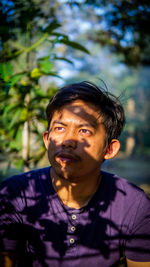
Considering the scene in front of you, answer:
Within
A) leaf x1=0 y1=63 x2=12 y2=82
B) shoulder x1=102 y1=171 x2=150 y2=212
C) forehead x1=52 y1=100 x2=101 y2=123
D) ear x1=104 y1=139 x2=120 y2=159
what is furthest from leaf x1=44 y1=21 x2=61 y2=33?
shoulder x1=102 y1=171 x2=150 y2=212

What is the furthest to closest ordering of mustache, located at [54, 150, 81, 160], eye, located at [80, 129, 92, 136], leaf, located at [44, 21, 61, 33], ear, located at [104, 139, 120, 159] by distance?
leaf, located at [44, 21, 61, 33] < ear, located at [104, 139, 120, 159] < eye, located at [80, 129, 92, 136] < mustache, located at [54, 150, 81, 160]

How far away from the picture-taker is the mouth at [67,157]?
1394 mm

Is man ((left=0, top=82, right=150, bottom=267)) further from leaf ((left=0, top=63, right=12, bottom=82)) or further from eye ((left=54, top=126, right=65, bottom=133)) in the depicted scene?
leaf ((left=0, top=63, right=12, bottom=82))

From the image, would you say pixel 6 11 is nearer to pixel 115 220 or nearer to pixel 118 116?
pixel 118 116

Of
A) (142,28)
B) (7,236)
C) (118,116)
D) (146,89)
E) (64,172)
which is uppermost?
(146,89)

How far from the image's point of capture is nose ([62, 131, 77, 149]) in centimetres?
141

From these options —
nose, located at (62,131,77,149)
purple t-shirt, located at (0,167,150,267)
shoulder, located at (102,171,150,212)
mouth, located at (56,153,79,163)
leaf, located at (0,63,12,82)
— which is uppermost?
leaf, located at (0,63,12,82)

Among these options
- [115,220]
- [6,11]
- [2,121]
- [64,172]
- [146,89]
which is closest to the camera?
[64,172]

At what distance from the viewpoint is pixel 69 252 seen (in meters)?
1.45

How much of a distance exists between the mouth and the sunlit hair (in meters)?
0.37

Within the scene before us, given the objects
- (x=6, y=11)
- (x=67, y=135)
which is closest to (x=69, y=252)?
(x=67, y=135)

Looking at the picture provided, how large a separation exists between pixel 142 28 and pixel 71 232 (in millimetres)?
3375

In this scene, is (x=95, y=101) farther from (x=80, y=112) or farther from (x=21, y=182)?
(x=21, y=182)

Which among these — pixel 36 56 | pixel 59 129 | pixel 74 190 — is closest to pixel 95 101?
pixel 59 129
